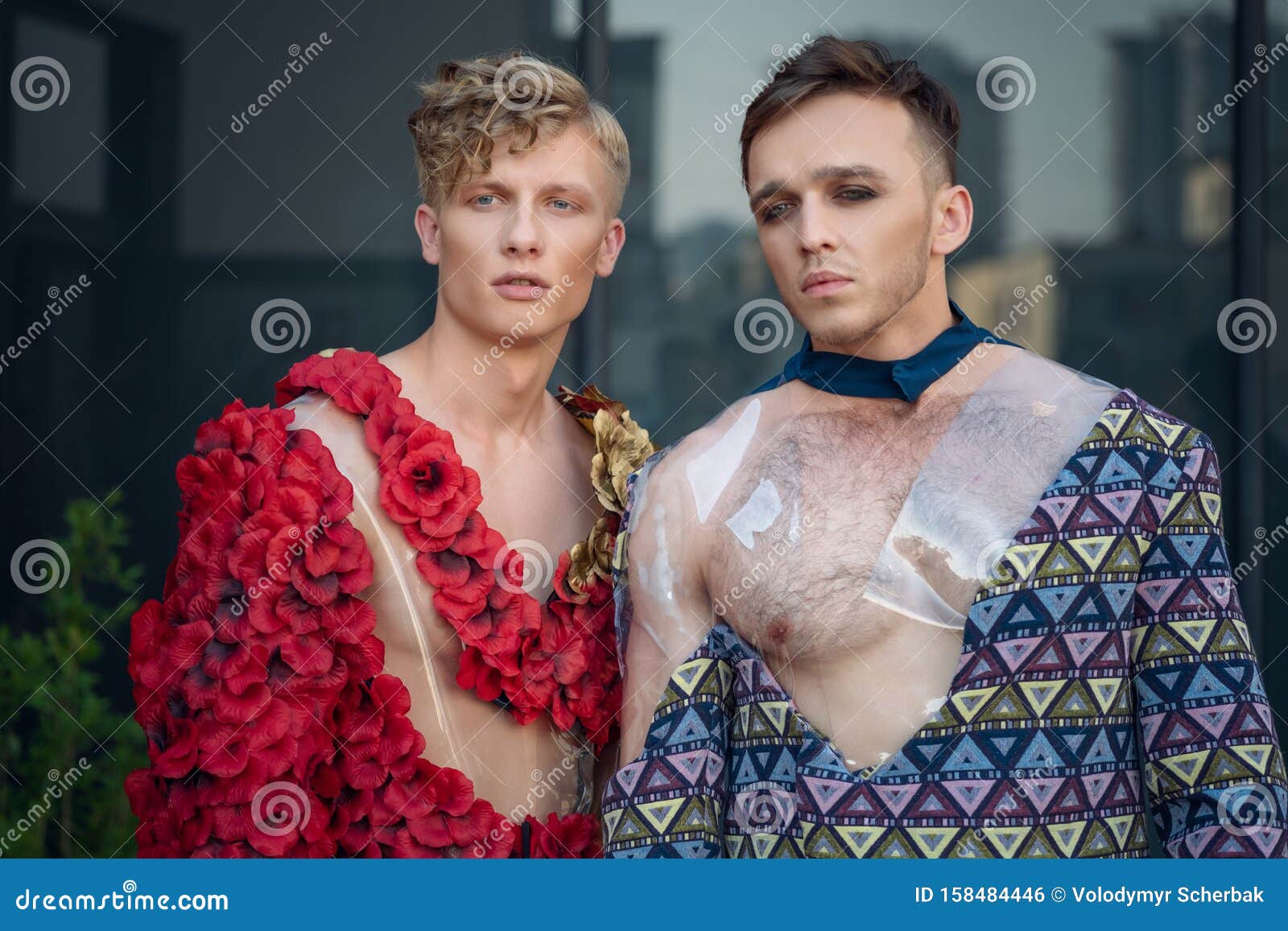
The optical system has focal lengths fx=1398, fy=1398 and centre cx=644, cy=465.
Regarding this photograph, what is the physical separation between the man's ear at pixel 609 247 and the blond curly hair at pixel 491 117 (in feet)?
0.13

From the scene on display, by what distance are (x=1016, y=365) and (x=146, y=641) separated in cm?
174

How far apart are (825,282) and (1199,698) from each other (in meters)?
0.96

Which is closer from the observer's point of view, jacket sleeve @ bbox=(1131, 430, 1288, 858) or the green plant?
jacket sleeve @ bbox=(1131, 430, 1288, 858)

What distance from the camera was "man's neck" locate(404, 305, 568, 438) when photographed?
2.91 m

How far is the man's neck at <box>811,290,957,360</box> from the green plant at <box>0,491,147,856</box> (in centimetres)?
234

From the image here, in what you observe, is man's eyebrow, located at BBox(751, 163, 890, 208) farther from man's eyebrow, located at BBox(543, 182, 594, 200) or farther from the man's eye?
man's eyebrow, located at BBox(543, 182, 594, 200)

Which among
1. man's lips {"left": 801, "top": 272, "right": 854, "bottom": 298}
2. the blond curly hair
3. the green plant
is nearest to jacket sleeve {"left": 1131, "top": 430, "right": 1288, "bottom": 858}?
man's lips {"left": 801, "top": 272, "right": 854, "bottom": 298}

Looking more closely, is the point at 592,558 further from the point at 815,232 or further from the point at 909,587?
the point at 815,232

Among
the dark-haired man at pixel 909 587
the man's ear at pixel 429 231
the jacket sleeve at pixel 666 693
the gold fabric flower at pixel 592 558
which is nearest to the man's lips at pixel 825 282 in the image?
the dark-haired man at pixel 909 587

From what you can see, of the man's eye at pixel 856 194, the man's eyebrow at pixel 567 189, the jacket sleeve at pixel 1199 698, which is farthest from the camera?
the man's eyebrow at pixel 567 189

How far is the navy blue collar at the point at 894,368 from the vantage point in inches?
103
